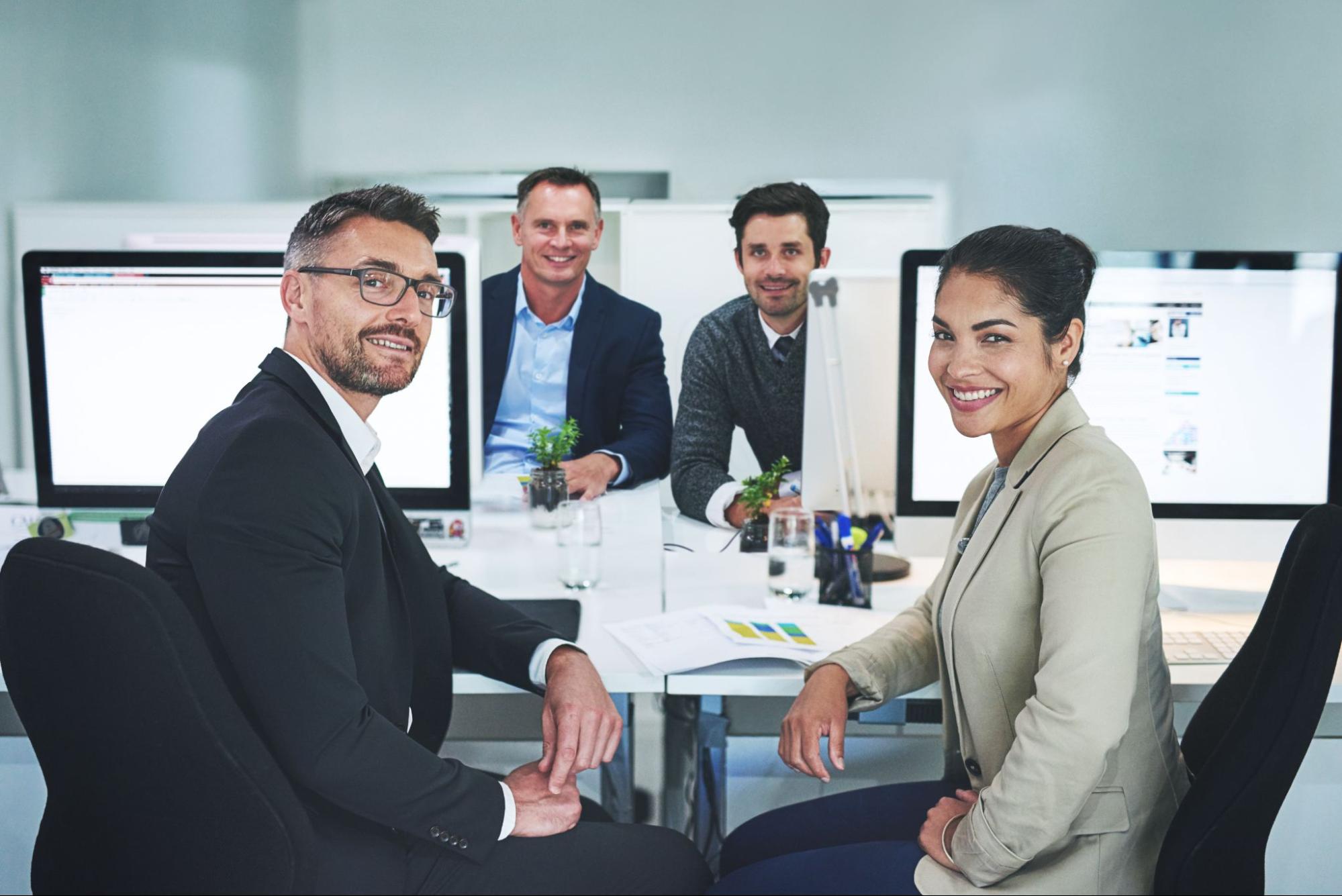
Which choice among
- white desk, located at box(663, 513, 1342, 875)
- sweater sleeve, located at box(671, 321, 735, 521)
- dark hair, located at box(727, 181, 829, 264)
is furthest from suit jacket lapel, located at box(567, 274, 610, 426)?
white desk, located at box(663, 513, 1342, 875)

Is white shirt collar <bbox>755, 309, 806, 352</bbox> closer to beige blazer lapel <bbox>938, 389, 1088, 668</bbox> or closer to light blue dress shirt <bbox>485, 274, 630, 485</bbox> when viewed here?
light blue dress shirt <bbox>485, 274, 630, 485</bbox>

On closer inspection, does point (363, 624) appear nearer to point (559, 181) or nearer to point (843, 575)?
point (843, 575)

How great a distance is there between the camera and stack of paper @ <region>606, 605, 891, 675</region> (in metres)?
1.47

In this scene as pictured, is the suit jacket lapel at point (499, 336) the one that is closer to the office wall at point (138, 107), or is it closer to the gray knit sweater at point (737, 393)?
the gray knit sweater at point (737, 393)

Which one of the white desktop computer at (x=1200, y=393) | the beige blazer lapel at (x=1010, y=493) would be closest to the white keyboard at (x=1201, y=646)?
the white desktop computer at (x=1200, y=393)

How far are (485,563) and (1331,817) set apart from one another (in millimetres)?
1563

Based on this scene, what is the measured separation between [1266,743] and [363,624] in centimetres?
96

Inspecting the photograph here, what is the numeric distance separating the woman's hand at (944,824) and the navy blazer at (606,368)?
205 centimetres

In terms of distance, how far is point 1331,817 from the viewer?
1854 mm

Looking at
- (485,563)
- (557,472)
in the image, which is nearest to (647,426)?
(557,472)

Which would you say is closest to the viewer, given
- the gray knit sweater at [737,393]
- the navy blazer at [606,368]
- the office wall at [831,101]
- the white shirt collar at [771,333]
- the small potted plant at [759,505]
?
the small potted plant at [759,505]

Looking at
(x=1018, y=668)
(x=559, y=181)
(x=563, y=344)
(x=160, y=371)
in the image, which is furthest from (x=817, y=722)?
(x=559, y=181)

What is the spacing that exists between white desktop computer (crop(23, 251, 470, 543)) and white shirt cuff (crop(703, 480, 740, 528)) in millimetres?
658

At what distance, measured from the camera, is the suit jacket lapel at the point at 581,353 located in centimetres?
335
